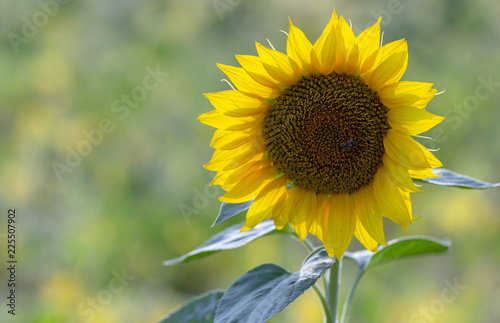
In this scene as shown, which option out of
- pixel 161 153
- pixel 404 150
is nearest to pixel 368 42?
pixel 404 150

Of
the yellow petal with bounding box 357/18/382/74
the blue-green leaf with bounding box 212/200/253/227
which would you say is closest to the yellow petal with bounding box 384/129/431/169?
the yellow petal with bounding box 357/18/382/74

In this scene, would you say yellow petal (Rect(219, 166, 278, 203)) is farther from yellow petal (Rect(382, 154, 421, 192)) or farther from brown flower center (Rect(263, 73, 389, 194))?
yellow petal (Rect(382, 154, 421, 192))

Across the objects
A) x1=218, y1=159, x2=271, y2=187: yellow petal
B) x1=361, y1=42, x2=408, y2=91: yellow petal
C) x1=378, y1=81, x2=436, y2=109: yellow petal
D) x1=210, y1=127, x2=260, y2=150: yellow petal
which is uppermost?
x1=210, y1=127, x2=260, y2=150: yellow petal

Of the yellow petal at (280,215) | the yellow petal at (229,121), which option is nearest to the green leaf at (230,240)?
the yellow petal at (280,215)

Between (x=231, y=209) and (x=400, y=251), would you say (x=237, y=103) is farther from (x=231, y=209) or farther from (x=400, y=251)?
(x=400, y=251)

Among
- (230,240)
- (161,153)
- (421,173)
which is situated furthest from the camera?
(161,153)

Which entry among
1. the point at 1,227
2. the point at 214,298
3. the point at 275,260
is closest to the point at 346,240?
the point at 214,298
